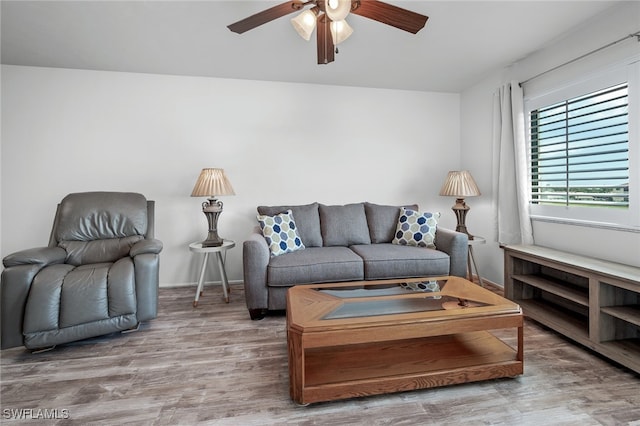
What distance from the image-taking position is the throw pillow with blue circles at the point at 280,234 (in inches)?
111

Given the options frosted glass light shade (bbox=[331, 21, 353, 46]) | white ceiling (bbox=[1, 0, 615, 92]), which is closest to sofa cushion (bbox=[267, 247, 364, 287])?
frosted glass light shade (bbox=[331, 21, 353, 46])

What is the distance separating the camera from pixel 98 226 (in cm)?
265

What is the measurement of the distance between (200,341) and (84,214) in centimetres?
159

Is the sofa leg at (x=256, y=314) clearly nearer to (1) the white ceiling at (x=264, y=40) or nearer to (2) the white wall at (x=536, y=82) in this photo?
(1) the white ceiling at (x=264, y=40)

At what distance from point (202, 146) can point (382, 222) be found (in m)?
2.25

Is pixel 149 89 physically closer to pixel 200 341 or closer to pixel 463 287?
pixel 200 341

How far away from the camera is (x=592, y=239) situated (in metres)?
2.32

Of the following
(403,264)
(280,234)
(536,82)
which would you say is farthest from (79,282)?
(536,82)

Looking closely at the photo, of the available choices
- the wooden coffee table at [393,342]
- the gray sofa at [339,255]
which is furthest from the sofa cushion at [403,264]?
the wooden coffee table at [393,342]

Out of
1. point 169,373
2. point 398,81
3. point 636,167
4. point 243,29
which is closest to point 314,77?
point 398,81

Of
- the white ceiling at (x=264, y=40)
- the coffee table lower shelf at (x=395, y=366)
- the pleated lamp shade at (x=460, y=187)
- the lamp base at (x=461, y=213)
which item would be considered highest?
the white ceiling at (x=264, y=40)

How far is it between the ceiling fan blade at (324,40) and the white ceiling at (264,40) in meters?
0.62

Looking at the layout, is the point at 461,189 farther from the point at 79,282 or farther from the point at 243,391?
the point at 79,282

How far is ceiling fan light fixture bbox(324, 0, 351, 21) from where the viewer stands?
153 centimetres
